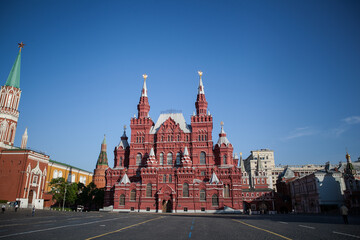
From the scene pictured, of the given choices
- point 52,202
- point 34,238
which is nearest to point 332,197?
point 34,238

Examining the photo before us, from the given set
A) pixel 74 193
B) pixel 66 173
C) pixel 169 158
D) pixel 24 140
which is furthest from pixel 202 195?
pixel 66 173

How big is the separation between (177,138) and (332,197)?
4670 cm

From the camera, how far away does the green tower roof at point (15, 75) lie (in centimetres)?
7266

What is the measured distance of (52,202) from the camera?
2975 inches

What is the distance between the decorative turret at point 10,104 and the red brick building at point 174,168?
102ft

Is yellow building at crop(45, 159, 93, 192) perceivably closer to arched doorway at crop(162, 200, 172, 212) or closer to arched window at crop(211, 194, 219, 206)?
arched doorway at crop(162, 200, 172, 212)

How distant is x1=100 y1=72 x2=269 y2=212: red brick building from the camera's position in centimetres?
5441

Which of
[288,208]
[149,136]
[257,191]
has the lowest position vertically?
[288,208]

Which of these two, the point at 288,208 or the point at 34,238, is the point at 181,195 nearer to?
the point at 34,238

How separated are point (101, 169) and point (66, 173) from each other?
56.1 ft

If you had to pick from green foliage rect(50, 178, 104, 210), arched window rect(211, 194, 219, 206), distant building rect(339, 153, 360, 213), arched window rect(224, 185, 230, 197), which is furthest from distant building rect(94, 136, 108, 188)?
distant building rect(339, 153, 360, 213)

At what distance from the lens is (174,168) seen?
56.6 meters

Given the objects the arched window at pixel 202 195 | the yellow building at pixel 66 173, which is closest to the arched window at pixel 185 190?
the arched window at pixel 202 195

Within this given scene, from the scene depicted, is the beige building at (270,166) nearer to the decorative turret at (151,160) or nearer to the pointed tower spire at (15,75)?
the decorative turret at (151,160)
